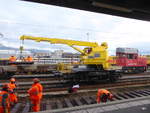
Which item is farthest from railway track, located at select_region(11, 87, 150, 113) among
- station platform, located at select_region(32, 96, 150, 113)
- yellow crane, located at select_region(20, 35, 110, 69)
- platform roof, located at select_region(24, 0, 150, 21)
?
platform roof, located at select_region(24, 0, 150, 21)

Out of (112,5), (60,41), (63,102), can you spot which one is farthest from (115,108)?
(60,41)

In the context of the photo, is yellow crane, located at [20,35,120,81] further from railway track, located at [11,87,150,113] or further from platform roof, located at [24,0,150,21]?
platform roof, located at [24,0,150,21]

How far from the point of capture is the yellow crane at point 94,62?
12125 mm

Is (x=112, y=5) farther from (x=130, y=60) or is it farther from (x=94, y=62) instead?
(x=130, y=60)

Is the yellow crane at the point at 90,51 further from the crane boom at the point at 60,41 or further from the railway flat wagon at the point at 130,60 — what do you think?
the railway flat wagon at the point at 130,60

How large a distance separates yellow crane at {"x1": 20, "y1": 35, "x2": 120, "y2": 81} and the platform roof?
8.31 metres

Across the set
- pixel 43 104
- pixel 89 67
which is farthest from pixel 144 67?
pixel 43 104

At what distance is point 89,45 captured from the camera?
49.0 feet

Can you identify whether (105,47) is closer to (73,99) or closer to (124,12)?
(73,99)

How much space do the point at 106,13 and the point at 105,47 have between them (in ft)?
30.7

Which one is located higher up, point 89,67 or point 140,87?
point 89,67

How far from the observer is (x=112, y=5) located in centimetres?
353

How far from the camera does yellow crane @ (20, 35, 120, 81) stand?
12.1m

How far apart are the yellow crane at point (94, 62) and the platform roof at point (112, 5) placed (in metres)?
8.31
